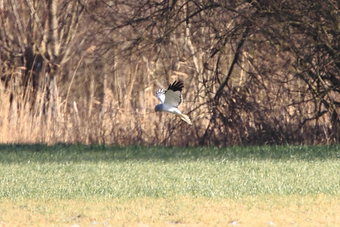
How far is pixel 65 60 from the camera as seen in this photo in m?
19.4

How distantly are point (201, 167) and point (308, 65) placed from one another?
4.60 metres

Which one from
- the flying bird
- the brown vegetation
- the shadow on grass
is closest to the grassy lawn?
the shadow on grass

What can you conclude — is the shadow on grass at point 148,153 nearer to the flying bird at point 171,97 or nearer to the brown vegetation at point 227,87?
the flying bird at point 171,97

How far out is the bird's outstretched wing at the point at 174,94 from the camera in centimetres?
1044

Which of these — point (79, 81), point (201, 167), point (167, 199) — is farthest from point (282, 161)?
point (79, 81)

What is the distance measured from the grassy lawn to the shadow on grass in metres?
0.02

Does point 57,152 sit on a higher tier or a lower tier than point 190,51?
lower

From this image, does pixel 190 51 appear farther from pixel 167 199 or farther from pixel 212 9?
pixel 167 199

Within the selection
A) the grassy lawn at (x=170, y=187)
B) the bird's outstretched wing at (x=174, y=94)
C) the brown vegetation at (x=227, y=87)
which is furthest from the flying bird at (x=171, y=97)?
the brown vegetation at (x=227, y=87)

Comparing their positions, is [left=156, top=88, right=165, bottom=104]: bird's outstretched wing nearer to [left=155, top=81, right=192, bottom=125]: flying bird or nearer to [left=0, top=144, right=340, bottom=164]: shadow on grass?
[left=155, top=81, right=192, bottom=125]: flying bird

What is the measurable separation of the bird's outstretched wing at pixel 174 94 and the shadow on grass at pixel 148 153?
0.94 metres

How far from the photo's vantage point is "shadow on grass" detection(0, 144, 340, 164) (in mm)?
10930

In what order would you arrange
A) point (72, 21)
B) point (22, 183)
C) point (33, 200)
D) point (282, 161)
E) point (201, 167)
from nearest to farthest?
point (33, 200), point (22, 183), point (201, 167), point (282, 161), point (72, 21)

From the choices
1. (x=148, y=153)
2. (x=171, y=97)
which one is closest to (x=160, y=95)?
(x=171, y=97)
